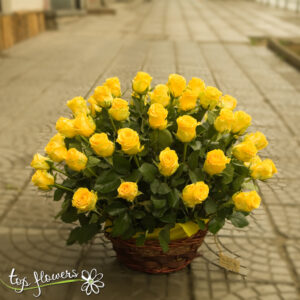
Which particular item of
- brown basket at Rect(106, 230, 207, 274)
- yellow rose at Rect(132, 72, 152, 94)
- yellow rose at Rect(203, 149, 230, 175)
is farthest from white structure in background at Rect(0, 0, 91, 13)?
yellow rose at Rect(203, 149, 230, 175)

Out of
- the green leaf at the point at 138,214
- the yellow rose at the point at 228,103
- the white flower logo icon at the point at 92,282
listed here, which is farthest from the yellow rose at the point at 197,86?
the white flower logo icon at the point at 92,282

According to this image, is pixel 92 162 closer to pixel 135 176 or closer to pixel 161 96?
pixel 135 176

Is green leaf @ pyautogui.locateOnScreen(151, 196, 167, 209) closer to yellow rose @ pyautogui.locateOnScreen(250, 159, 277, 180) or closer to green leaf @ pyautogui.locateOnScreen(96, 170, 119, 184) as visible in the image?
green leaf @ pyautogui.locateOnScreen(96, 170, 119, 184)

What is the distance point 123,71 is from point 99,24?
5578 mm

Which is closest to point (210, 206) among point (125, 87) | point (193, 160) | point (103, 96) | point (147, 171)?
point (193, 160)

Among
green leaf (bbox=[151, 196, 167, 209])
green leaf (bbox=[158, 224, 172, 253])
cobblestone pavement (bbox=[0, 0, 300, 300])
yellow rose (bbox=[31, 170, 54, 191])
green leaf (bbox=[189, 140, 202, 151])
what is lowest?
cobblestone pavement (bbox=[0, 0, 300, 300])

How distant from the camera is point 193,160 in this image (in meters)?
1.74

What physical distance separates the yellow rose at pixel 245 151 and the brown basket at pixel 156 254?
1.27 feet

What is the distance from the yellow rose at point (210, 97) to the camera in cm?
184

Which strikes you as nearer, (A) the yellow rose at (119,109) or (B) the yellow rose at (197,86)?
(A) the yellow rose at (119,109)

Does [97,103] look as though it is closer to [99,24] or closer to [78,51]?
[78,51]

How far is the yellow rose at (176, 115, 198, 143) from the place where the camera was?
1661 mm

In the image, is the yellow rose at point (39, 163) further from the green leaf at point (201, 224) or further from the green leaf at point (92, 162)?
the green leaf at point (201, 224)

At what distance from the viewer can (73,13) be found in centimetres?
1118
